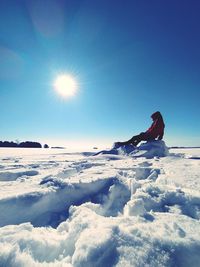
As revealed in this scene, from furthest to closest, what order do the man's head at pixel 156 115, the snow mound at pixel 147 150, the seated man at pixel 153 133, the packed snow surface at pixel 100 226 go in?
1. the man's head at pixel 156 115
2. the seated man at pixel 153 133
3. the snow mound at pixel 147 150
4. the packed snow surface at pixel 100 226

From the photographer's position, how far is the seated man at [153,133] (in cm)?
891

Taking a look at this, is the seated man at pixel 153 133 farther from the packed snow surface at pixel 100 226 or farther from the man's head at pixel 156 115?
the packed snow surface at pixel 100 226

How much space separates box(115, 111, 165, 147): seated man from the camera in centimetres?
891

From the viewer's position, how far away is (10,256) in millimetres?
1129

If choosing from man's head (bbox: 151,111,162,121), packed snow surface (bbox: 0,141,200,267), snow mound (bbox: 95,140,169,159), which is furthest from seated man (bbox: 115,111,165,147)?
packed snow surface (bbox: 0,141,200,267)

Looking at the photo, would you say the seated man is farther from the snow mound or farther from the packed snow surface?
the packed snow surface

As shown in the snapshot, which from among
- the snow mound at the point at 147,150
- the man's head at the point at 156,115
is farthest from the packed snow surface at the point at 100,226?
the man's head at the point at 156,115

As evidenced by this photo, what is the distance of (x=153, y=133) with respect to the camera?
890cm

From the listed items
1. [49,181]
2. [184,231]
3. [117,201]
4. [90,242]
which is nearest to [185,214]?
[184,231]

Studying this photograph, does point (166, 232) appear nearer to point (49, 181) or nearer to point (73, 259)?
point (73, 259)

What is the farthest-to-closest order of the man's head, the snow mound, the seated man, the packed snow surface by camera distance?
the man's head
the seated man
the snow mound
the packed snow surface

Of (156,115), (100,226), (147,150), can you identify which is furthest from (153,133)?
(100,226)

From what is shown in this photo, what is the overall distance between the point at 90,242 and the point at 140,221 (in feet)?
1.64

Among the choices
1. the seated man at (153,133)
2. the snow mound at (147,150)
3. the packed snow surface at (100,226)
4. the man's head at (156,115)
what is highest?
the man's head at (156,115)
